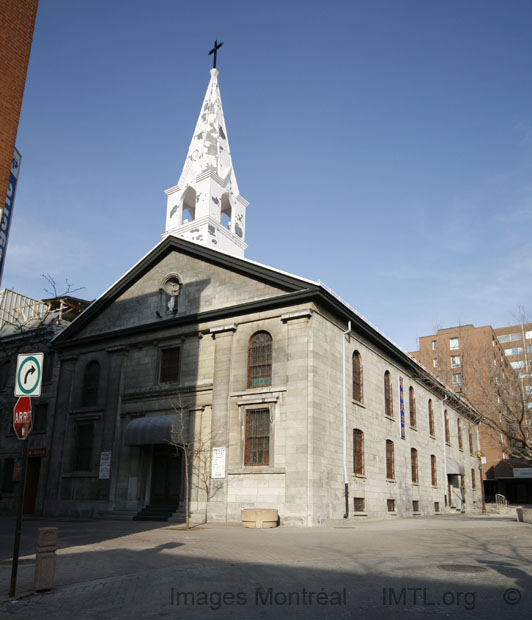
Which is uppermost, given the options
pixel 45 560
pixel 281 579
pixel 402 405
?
pixel 402 405

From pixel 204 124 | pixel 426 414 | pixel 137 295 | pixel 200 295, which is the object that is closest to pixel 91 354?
pixel 137 295

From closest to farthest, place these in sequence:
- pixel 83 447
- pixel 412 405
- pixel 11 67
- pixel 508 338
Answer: pixel 11 67
pixel 83 447
pixel 412 405
pixel 508 338

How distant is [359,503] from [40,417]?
1899 centimetres

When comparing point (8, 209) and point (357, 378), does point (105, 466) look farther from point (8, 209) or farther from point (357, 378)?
point (8, 209)

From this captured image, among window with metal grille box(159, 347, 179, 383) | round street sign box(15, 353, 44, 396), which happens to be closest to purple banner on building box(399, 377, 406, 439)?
window with metal grille box(159, 347, 179, 383)

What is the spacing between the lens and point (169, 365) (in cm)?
2812

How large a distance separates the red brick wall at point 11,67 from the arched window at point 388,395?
23490mm

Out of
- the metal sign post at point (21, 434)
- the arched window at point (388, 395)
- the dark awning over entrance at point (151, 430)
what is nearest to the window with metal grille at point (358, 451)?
the arched window at point (388, 395)

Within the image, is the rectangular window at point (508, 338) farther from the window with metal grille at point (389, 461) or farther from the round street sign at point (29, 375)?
the round street sign at point (29, 375)

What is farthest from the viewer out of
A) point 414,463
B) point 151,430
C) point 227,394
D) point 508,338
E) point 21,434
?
point 508,338

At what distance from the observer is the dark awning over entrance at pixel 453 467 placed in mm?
40659

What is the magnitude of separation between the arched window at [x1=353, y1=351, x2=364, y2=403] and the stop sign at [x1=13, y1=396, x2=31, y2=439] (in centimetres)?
1989

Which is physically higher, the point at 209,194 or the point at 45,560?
the point at 209,194

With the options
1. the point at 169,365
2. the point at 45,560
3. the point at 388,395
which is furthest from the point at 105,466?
the point at 45,560
